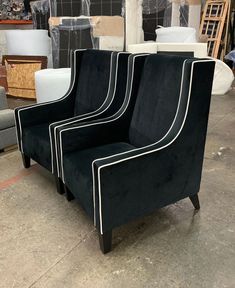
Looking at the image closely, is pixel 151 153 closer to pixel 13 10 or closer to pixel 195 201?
pixel 195 201

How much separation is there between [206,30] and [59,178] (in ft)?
20.9

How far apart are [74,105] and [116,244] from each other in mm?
1410

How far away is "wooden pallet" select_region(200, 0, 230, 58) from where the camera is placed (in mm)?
7090

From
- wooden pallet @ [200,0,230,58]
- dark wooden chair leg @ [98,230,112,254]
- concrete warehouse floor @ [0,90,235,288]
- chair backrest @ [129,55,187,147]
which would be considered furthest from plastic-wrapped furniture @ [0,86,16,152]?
wooden pallet @ [200,0,230,58]

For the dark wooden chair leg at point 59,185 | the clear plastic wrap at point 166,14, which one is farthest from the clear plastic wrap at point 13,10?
the dark wooden chair leg at point 59,185

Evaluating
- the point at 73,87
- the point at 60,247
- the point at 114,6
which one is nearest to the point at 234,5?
the point at 114,6

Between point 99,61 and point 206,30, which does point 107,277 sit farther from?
point 206,30

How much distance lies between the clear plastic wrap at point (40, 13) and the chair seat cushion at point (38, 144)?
334 cm

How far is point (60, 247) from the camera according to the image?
1.76 metres

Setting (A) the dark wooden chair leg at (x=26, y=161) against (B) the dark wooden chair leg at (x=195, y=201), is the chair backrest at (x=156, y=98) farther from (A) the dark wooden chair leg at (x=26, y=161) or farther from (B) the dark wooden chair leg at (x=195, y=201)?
(A) the dark wooden chair leg at (x=26, y=161)

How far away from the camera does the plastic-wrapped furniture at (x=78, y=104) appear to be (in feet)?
7.37

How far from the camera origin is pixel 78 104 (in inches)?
106

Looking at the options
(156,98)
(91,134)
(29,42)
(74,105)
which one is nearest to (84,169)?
(91,134)

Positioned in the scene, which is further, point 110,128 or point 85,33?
point 85,33
